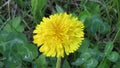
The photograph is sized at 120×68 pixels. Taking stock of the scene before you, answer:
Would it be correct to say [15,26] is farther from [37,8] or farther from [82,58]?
[82,58]

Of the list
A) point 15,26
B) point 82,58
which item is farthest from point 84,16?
point 15,26

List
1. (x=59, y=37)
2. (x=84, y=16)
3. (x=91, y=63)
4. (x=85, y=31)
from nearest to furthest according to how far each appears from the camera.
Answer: (x=59, y=37), (x=91, y=63), (x=84, y=16), (x=85, y=31)

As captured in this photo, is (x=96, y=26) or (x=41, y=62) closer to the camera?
(x=41, y=62)


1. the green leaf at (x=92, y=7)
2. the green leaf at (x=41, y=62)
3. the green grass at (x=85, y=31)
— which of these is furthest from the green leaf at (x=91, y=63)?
the green leaf at (x=92, y=7)

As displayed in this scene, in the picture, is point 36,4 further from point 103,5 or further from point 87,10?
point 103,5

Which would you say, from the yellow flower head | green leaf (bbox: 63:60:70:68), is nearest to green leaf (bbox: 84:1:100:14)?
green leaf (bbox: 63:60:70:68)

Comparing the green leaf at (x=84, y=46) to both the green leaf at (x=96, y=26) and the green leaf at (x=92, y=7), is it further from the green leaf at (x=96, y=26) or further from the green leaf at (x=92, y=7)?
the green leaf at (x=92, y=7)
